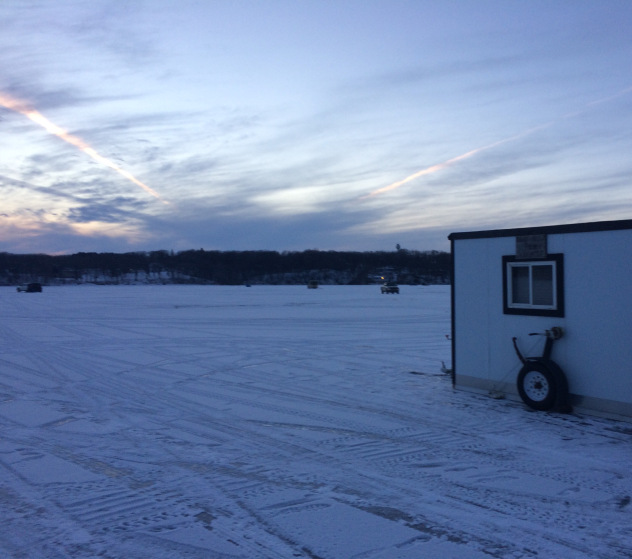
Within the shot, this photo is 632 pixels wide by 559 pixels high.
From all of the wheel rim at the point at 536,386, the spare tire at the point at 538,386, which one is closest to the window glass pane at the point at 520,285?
the spare tire at the point at 538,386

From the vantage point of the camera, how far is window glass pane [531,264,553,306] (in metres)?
9.54

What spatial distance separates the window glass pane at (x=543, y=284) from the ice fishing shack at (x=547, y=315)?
0.02m

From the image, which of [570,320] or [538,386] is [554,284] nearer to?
[570,320]

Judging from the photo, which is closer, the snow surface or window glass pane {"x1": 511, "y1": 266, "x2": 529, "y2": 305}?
the snow surface

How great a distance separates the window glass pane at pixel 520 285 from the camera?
995 cm

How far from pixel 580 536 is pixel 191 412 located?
6.02m

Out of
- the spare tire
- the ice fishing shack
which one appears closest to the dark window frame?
the ice fishing shack

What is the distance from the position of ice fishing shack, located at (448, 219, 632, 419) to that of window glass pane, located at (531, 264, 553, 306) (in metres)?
0.02

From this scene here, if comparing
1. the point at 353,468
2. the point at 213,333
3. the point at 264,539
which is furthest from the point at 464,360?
the point at 213,333

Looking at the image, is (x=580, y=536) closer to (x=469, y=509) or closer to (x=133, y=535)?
(x=469, y=509)

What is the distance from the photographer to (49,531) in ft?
15.6

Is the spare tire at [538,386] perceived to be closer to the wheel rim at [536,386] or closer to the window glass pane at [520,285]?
the wheel rim at [536,386]

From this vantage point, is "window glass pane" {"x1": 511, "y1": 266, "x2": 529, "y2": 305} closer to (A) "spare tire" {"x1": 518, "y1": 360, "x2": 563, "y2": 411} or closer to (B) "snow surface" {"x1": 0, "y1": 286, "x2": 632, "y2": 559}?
(A) "spare tire" {"x1": 518, "y1": 360, "x2": 563, "y2": 411}

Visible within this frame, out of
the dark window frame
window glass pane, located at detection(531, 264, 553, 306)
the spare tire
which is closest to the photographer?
the spare tire
